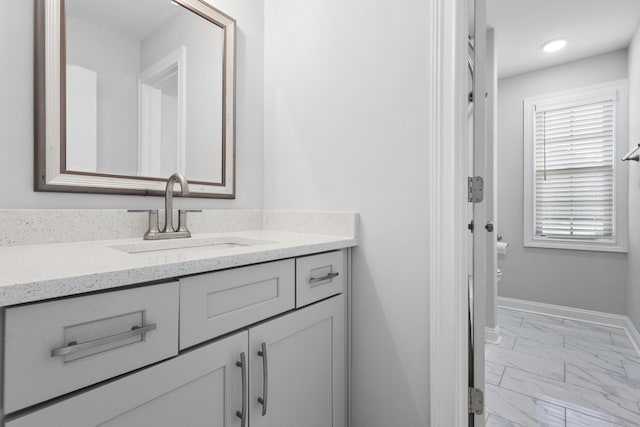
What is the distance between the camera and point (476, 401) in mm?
1162

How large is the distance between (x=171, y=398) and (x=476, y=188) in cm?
114

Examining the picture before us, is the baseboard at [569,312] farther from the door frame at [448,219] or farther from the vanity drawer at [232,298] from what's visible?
the vanity drawer at [232,298]

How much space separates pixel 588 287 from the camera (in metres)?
3.00

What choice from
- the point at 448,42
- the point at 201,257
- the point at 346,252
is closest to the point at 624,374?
the point at 346,252

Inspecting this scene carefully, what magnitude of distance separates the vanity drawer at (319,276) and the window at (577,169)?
2877mm

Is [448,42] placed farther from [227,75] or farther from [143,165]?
[143,165]

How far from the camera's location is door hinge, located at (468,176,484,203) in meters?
1.18

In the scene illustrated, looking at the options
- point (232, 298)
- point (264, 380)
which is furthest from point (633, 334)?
point (232, 298)

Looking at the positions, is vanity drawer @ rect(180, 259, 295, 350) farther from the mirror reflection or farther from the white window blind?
the white window blind

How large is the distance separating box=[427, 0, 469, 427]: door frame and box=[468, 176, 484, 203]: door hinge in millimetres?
71

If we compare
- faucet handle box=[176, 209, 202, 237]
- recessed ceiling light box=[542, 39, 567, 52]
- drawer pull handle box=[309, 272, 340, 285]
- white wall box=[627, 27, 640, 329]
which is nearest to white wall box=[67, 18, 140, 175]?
faucet handle box=[176, 209, 202, 237]

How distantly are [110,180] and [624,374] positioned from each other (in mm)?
2976

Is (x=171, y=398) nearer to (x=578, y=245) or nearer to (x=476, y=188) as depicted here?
(x=476, y=188)

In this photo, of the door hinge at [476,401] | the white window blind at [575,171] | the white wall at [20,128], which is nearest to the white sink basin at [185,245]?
the white wall at [20,128]
